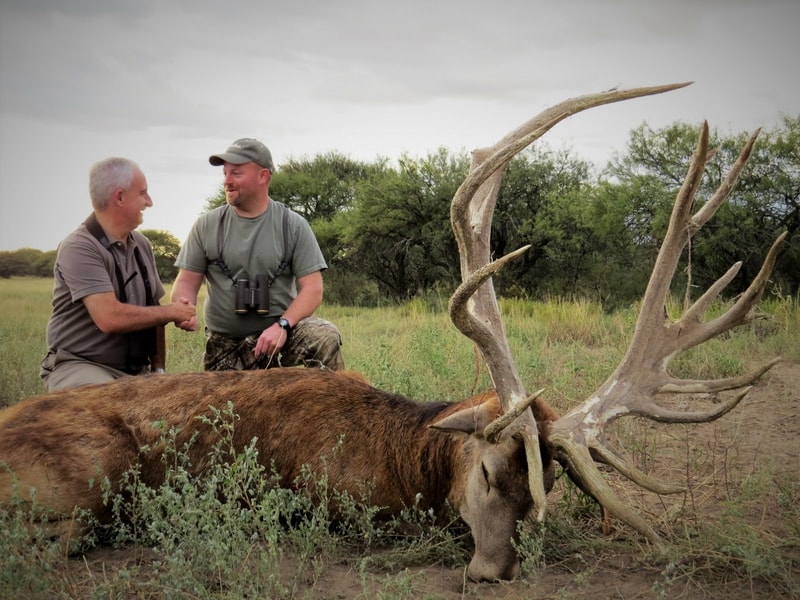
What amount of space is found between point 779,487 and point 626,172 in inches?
628

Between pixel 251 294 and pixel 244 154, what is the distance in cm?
118

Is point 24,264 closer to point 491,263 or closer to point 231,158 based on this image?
point 231,158

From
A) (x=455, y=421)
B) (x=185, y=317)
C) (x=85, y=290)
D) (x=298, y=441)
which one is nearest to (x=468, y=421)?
(x=455, y=421)

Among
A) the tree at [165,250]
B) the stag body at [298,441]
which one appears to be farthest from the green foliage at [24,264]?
the stag body at [298,441]

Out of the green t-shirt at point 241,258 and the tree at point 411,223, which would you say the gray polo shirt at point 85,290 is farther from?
the tree at point 411,223

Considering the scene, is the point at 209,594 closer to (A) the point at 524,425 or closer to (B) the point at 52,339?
(A) the point at 524,425

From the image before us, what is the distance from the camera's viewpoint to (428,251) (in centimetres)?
2262

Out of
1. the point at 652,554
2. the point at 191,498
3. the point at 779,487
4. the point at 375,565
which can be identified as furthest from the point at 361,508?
the point at 779,487

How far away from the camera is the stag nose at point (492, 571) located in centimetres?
353

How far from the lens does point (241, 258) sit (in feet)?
21.4

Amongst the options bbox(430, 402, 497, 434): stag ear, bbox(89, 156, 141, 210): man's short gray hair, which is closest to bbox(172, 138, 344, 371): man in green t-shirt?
bbox(89, 156, 141, 210): man's short gray hair

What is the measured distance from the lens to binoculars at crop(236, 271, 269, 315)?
251 inches

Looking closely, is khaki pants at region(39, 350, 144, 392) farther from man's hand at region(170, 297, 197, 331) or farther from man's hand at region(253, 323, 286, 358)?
man's hand at region(253, 323, 286, 358)

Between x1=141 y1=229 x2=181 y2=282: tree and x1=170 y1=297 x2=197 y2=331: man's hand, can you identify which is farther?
x1=141 y1=229 x2=181 y2=282: tree
